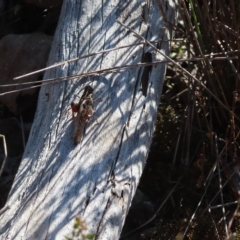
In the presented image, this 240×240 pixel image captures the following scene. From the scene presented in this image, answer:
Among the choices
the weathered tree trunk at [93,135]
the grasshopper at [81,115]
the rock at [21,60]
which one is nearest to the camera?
the weathered tree trunk at [93,135]

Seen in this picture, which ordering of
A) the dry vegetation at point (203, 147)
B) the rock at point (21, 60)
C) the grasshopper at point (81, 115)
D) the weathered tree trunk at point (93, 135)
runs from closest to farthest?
the weathered tree trunk at point (93, 135) < the grasshopper at point (81, 115) < the dry vegetation at point (203, 147) < the rock at point (21, 60)

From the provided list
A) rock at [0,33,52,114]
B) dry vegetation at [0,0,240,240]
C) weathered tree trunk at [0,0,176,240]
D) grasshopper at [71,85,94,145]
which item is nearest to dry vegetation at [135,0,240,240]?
dry vegetation at [0,0,240,240]

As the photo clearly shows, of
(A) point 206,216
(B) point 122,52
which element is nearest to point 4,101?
(B) point 122,52

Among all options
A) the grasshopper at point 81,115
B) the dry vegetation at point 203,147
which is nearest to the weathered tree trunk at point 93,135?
the grasshopper at point 81,115

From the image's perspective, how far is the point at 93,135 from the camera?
8.02 feet

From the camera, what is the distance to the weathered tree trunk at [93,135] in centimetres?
225

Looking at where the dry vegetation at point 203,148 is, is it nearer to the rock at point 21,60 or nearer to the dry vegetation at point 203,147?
the dry vegetation at point 203,147

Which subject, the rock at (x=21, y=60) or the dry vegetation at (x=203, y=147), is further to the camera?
the rock at (x=21, y=60)

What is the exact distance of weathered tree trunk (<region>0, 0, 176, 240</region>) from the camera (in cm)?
225

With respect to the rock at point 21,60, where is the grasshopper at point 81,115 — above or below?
below

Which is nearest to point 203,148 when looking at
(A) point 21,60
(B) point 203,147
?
(B) point 203,147

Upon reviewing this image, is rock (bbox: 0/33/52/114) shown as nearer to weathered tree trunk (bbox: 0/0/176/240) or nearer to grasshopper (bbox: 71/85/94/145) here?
weathered tree trunk (bbox: 0/0/176/240)

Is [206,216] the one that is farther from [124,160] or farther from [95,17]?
[95,17]

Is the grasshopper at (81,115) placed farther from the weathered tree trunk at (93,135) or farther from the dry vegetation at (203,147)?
the dry vegetation at (203,147)
